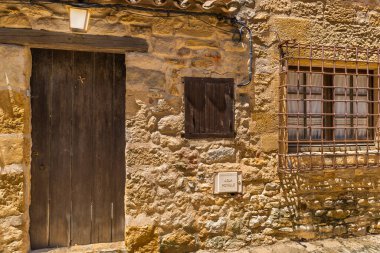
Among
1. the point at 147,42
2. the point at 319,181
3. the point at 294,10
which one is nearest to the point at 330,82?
the point at 294,10

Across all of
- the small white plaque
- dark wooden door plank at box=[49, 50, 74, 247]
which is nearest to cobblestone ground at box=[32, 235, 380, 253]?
dark wooden door plank at box=[49, 50, 74, 247]

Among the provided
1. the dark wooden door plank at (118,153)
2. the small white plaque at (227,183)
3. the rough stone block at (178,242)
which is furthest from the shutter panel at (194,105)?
the rough stone block at (178,242)

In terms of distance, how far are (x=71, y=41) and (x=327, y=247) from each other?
3.32 m

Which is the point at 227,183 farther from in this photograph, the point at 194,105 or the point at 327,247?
the point at 327,247

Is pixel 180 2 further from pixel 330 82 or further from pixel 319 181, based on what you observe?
pixel 319 181

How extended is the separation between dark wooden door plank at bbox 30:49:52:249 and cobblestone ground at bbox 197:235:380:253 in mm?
1595

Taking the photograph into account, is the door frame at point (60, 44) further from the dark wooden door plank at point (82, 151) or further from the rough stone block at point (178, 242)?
the rough stone block at point (178, 242)

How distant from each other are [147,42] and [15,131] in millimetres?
1461

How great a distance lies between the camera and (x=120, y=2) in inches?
119

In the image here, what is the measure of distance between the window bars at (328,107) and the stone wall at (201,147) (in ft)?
0.42

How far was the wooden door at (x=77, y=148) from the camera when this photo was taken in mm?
3051

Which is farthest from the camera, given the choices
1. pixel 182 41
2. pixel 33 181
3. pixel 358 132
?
pixel 358 132

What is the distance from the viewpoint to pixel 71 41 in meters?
2.95

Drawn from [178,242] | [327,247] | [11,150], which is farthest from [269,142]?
[11,150]
